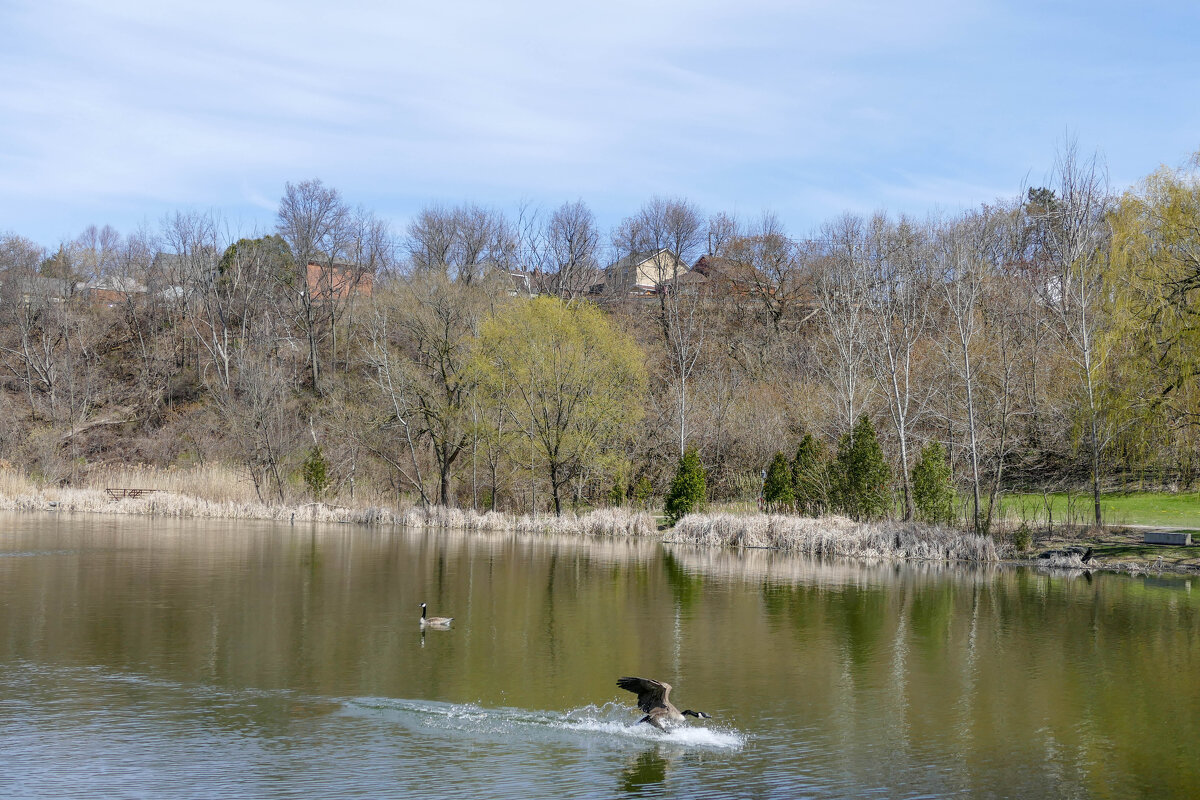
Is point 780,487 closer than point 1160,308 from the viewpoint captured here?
No

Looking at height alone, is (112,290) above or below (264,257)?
below

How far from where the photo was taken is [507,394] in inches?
1801

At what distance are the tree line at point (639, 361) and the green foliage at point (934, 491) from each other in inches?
4.2

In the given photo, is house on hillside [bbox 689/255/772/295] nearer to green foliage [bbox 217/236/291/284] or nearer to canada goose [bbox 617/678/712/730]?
green foliage [bbox 217/236/291/284]

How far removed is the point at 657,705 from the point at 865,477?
77.4 ft

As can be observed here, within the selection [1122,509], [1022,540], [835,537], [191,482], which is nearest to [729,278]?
[1122,509]

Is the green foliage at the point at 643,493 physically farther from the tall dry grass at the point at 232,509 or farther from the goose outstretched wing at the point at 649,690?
the goose outstretched wing at the point at 649,690

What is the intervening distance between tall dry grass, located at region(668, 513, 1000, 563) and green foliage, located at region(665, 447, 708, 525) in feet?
6.84

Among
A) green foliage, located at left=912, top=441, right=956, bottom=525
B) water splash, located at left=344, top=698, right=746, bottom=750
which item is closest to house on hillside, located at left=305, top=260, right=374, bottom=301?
green foliage, located at left=912, top=441, right=956, bottom=525

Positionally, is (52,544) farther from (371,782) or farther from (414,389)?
(371,782)

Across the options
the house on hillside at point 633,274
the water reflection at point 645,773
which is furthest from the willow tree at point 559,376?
the water reflection at point 645,773

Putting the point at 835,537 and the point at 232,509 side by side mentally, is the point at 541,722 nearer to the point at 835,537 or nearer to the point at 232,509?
the point at 835,537

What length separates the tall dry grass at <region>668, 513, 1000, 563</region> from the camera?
32.7m

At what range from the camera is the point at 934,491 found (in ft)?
112
